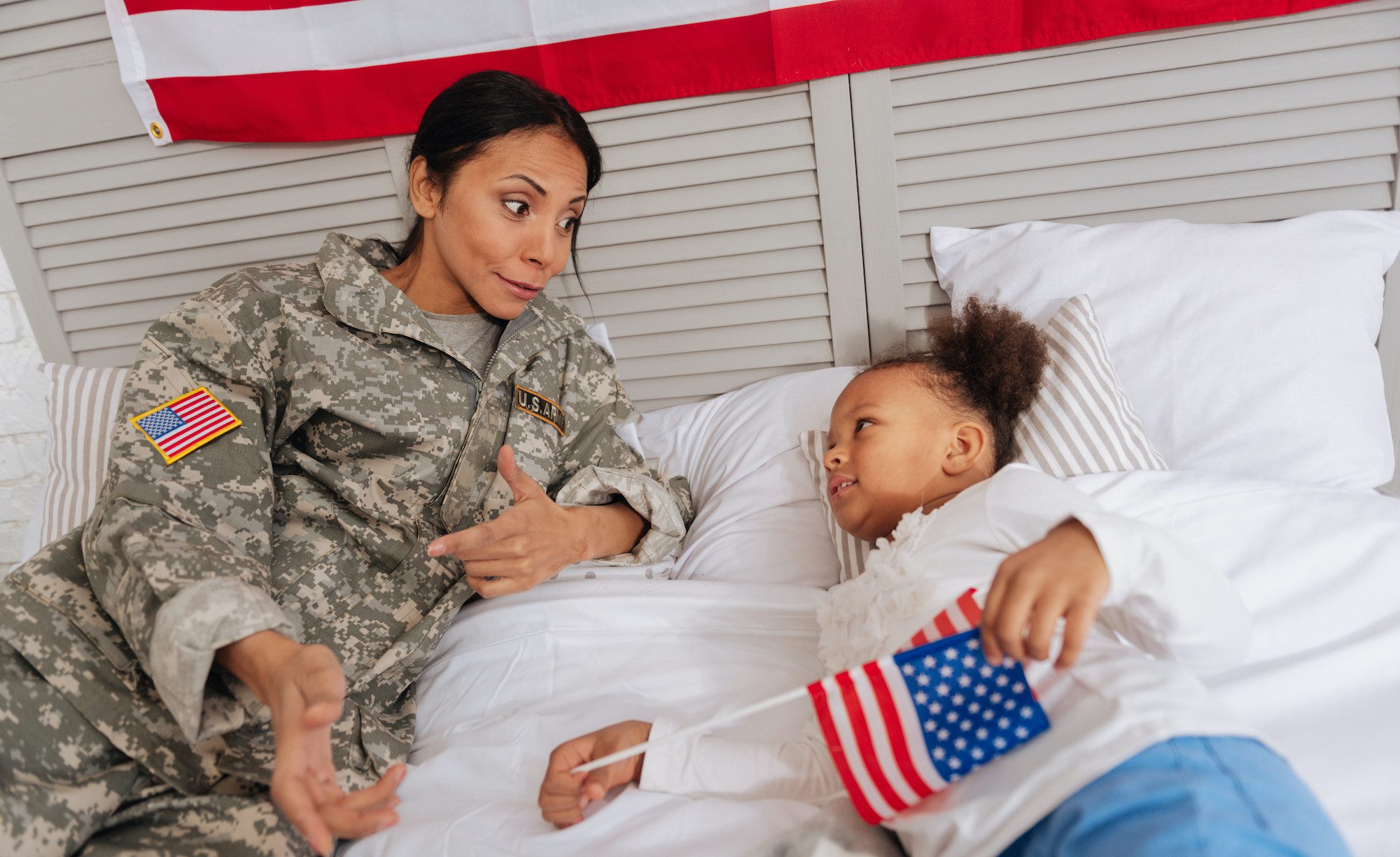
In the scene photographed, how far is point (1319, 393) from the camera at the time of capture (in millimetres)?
1373

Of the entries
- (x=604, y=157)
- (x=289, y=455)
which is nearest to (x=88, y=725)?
(x=289, y=455)

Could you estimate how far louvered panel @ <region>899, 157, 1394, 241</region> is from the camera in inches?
62.0

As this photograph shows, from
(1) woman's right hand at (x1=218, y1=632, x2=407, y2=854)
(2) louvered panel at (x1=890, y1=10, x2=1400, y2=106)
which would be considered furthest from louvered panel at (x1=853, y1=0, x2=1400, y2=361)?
(1) woman's right hand at (x1=218, y1=632, x2=407, y2=854)

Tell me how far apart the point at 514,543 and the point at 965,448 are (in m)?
0.66

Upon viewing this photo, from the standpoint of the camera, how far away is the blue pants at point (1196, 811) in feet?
2.20

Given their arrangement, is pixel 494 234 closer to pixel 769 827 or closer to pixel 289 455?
pixel 289 455

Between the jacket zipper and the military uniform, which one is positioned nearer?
the military uniform

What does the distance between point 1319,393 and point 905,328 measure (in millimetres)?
723

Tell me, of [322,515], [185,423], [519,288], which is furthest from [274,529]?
[519,288]

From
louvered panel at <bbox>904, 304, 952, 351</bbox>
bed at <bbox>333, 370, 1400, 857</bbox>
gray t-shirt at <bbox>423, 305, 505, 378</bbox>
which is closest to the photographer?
bed at <bbox>333, 370, 1400, 857</bbox>

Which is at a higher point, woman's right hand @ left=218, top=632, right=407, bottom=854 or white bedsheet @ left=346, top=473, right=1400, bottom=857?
woman's right hand @ left=218, top=632, right=407, bottom=854

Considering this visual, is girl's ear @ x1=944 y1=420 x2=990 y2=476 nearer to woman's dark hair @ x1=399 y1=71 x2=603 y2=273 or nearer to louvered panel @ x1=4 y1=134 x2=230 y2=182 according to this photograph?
woman's dark hair @ x1=399 y1=71 x2=603 y2=273

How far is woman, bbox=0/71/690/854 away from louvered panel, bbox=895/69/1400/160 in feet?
2.28

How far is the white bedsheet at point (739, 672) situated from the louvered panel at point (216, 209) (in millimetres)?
986
